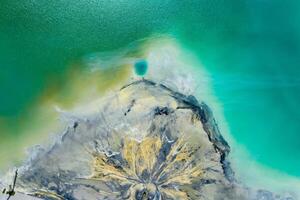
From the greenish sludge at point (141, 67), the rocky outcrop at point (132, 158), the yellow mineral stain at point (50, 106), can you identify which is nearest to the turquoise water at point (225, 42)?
the yellow mineral stain at point (50, 106)

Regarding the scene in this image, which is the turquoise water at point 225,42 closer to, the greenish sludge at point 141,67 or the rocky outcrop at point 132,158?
the greenish sludge at point 141,67

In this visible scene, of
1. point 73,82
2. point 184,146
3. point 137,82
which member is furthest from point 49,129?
point 184,146

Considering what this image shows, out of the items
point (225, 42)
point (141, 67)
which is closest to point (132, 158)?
point (141, 67)

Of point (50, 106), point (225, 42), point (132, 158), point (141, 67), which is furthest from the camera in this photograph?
point (225, 42)

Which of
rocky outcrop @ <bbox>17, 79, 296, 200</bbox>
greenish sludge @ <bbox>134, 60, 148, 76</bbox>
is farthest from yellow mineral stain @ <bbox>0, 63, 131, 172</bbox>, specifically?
rocky outcrop @ <bbox>17, 79, 296, 200</bbox>

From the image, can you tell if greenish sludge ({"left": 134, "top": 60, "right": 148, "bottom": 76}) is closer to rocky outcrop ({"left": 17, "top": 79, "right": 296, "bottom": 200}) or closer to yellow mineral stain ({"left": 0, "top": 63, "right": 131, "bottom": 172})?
yellow mineral stain ({"left": 0, "top": 63, "right": 131, "bottom": 172})

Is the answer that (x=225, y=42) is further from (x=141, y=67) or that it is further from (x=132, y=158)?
(x=132, y=158)
